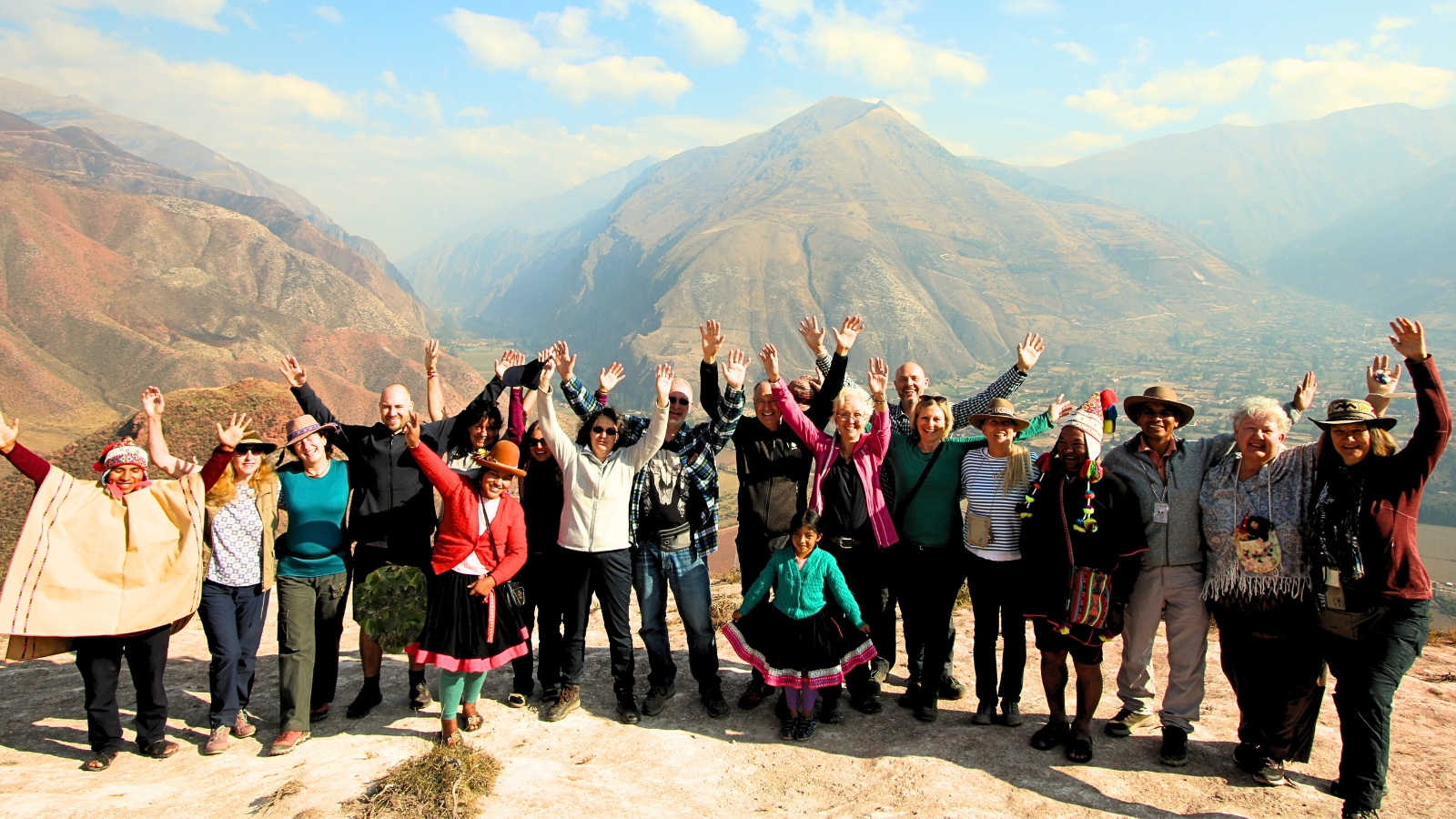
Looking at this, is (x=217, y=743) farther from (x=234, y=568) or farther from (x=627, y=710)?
(x=627, y=710)

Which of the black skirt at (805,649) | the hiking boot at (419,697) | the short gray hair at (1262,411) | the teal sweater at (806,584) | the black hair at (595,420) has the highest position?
the short gray hair at (1262,411)

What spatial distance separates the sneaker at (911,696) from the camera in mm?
5420

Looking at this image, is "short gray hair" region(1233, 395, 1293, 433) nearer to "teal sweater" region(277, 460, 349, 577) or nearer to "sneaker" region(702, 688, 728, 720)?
"sneaker" region(702, 688, 728, 720)

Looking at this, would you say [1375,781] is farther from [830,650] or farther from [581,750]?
[581,750]

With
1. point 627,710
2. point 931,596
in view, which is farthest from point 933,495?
point 627,710

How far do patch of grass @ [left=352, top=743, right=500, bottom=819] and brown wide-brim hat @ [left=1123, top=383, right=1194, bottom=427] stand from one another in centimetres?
425

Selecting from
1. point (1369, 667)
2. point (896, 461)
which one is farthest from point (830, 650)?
point (1369, 667)

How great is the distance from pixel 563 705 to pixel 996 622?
9.77ft

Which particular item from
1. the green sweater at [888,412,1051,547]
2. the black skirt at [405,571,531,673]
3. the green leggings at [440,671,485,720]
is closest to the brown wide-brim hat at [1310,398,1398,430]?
the green sweater at [888,412,1051,547]

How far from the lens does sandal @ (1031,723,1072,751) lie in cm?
482

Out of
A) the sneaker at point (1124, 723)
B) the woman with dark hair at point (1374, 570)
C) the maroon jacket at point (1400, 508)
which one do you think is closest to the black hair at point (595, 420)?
the sneaker at point (1124, 723)

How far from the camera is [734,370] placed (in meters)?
5.46

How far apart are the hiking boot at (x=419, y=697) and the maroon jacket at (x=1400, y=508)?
5.84 metres

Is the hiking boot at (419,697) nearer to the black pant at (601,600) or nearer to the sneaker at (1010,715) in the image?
the black pant at (601,600)
